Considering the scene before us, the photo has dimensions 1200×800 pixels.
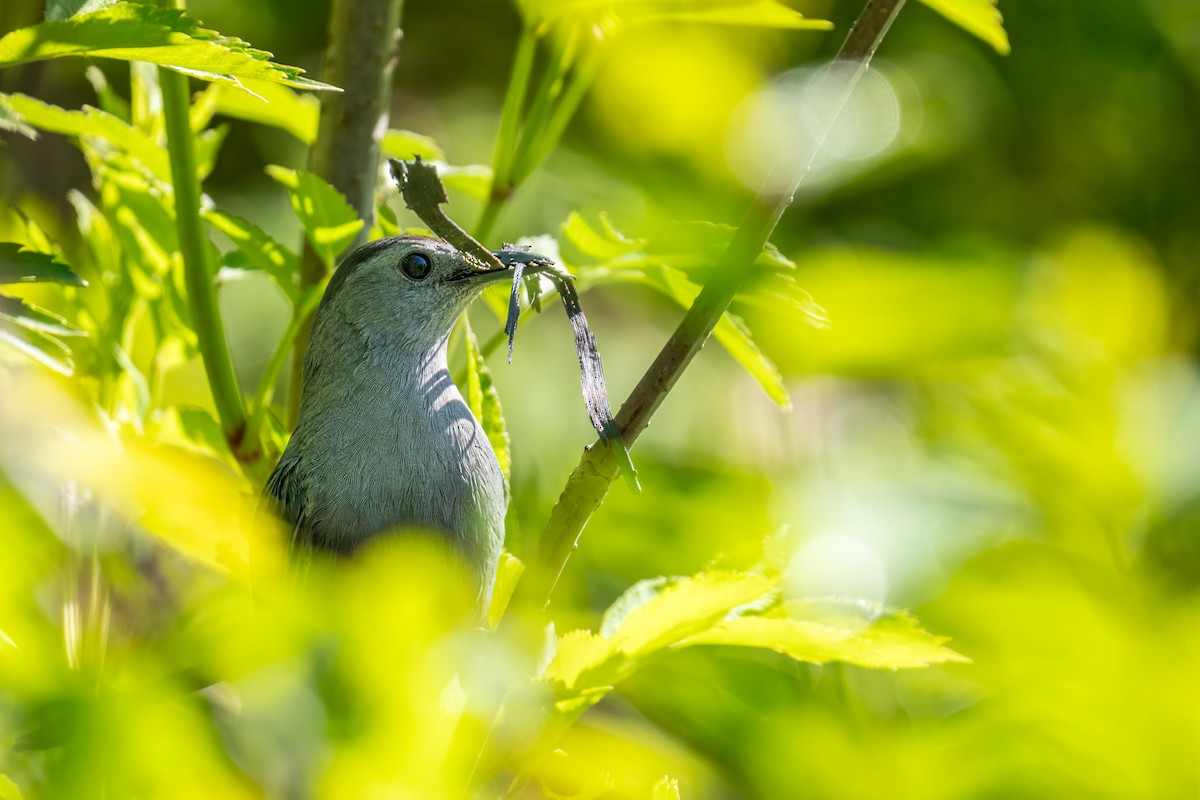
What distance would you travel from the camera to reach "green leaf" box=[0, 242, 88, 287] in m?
0.96

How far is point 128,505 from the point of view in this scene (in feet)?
3.35

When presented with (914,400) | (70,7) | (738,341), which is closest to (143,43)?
(70,7)

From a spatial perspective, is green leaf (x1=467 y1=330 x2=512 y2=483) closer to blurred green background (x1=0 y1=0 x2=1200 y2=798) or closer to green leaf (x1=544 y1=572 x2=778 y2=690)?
blurred green background (x1=0 y1=0 x2=1200 y2=798)

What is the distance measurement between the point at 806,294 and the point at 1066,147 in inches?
81.0

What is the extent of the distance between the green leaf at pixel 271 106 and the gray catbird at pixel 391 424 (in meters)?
0.19

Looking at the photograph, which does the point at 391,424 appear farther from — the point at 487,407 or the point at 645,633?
the point at 645,633

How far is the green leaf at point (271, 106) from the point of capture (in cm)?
135

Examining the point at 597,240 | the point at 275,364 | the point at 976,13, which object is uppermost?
the point at 976,13

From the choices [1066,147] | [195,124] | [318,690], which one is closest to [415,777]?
[318,690]

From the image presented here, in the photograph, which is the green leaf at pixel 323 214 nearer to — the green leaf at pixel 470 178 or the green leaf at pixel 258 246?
the green leaf at pixel 258 246

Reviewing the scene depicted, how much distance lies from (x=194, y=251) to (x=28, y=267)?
0.67 feet

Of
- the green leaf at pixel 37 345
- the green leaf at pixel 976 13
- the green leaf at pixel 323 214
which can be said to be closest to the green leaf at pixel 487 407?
the green leaf at pixel 323 214

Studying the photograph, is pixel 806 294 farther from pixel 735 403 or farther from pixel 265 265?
pixel 735 403

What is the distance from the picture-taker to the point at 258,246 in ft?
4.01
